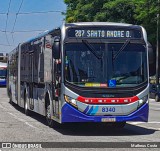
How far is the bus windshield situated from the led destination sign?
25 centimetres

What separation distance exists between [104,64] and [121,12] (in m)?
31.2

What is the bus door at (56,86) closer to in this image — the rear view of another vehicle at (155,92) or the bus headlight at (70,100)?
the bus headlight at (70,100)

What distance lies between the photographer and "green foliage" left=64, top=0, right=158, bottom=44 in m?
39.4

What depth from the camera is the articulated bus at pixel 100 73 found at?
13.0m

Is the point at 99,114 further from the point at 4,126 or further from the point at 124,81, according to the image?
the point at 4,126

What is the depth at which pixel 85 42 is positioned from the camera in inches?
523

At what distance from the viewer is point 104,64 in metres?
13.2


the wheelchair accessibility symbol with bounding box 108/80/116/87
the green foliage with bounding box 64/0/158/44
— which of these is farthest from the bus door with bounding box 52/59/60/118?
the green foliage with bounding box 64/0/158/44

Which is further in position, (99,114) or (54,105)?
(54,105)

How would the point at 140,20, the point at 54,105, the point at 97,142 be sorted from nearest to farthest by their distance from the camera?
the point at 97,142
the point at 54,105
the point at 140,20

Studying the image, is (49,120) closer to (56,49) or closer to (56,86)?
(56,86)

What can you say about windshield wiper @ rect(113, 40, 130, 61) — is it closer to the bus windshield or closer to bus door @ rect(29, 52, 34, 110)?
the bus windshield

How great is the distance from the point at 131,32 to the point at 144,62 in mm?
930

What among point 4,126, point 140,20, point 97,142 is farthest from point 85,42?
point 140,20
